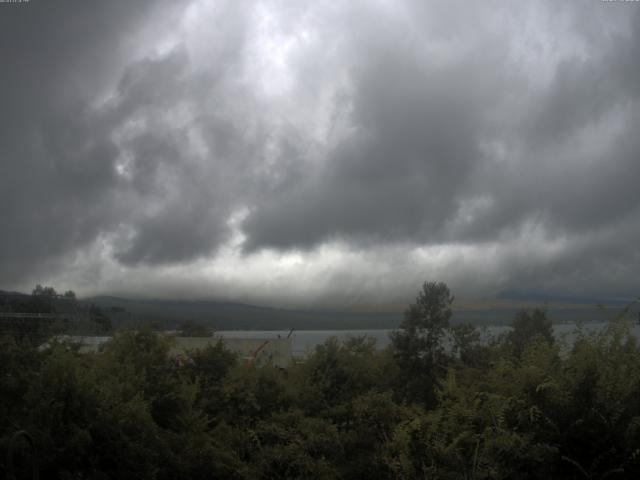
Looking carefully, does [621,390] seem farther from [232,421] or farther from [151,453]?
[232,421]

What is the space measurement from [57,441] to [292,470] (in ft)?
11.5

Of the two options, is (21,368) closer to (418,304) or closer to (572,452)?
(572,452)

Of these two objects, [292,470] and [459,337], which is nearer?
[292,470]

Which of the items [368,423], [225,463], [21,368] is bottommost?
[225,463]

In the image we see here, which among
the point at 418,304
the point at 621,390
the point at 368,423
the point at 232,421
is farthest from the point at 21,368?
the point at 418,304

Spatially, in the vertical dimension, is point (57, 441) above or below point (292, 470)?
above

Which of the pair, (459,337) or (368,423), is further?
(459,337)

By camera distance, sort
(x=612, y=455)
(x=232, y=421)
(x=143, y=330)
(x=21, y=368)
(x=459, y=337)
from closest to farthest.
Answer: (x=612, y=455), (x=21, y=368), (x=232, y=421), (x=143, y=330), (x=459, y=337)

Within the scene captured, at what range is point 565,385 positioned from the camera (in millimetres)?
9648

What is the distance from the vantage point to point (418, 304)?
42.0 metres

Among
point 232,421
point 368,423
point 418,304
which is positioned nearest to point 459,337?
point 418,304

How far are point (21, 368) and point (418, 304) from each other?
3264 centimetres

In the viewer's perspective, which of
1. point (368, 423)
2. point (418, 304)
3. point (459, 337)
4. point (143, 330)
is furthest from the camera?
point (418, 304)

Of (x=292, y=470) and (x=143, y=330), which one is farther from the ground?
(x=143, y=330)
